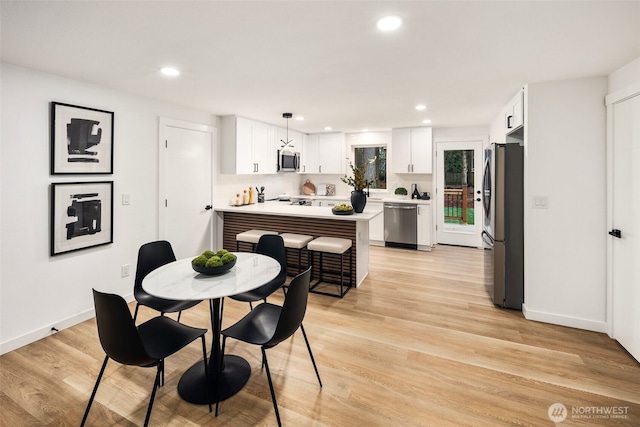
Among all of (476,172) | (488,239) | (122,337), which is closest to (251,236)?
(122,337)

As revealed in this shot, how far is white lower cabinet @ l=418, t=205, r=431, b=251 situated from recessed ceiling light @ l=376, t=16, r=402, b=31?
4419mm

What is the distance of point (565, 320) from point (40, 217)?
491cm

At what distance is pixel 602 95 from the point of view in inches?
111

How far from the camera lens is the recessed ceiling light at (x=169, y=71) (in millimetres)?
2717

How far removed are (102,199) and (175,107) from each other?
1.50 metres

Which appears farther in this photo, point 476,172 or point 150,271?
point 476,172

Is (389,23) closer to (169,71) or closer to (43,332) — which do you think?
(169,71)

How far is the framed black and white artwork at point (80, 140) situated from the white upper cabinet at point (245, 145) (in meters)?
1.71

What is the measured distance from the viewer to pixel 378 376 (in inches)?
89.3

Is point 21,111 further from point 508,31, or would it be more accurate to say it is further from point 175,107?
point 508,31

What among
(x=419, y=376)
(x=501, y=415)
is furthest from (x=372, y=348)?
(x=501, y=415)

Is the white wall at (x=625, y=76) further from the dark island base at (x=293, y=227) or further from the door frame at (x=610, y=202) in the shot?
the dark island base at (x=293, y=227)

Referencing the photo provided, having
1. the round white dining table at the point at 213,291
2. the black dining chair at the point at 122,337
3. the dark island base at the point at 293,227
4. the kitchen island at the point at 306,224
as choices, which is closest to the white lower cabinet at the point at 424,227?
the kitchen island at the point at 306,224

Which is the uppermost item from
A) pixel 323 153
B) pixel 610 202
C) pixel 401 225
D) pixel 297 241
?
pixel 323 153
